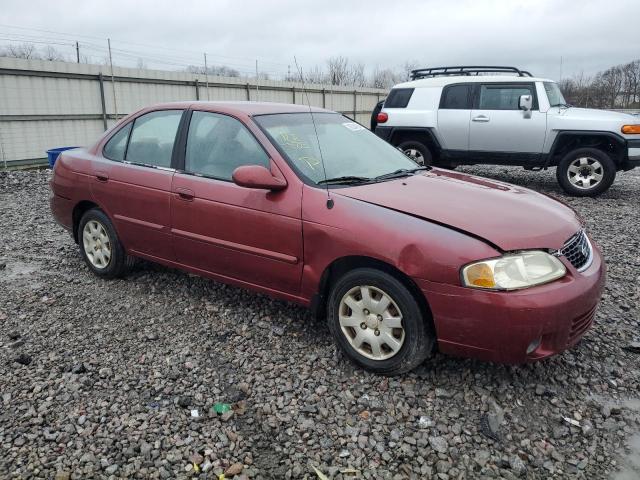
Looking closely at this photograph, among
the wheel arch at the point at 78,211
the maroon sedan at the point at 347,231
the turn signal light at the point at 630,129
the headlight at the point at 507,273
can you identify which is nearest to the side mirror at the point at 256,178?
the maroon sedan at the point at 347,231

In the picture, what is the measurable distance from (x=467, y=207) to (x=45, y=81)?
1096 centimetres

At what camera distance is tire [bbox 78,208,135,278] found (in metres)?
4.47

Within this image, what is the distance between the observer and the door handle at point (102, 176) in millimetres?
4367

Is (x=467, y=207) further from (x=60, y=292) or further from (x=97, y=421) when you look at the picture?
(x=60, y=292)

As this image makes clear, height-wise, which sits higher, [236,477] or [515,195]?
[515,195]

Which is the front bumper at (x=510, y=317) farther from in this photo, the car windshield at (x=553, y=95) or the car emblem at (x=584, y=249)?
the car windshield at (x=553, y=95)

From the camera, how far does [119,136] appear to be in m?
4.52

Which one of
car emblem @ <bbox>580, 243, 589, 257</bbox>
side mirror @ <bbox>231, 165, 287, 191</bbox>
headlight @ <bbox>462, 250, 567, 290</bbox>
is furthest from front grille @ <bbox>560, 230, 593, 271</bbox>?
side mirror @ <bbox>231, 165, 287, 191</bbox>

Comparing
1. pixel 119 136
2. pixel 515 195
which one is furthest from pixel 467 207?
pixel 119 136

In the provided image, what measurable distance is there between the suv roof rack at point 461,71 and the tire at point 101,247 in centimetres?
826

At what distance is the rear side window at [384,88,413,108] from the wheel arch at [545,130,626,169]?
2.86 m

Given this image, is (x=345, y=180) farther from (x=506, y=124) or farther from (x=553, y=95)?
(x=553, y=95)

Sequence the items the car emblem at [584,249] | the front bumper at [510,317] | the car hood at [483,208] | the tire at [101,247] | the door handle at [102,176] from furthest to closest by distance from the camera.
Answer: the tire at [101,247]
the door handle at [102,176]
the car emblem at [584,249]
the car hood at [483,208]
the front bumper at [510,317]

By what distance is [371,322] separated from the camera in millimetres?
3064
